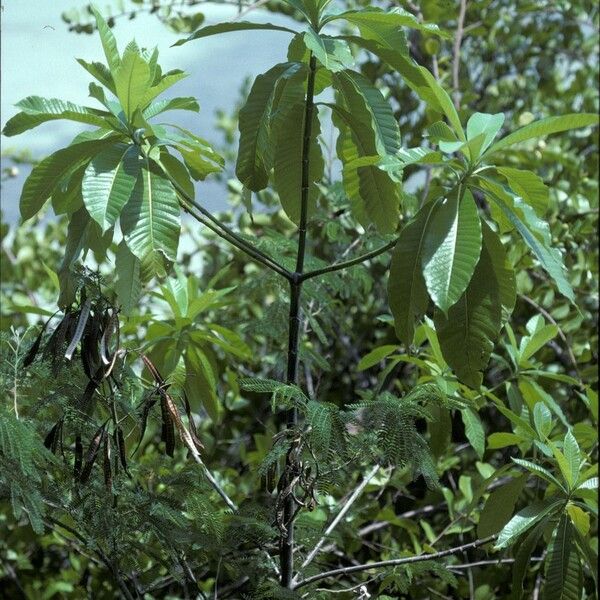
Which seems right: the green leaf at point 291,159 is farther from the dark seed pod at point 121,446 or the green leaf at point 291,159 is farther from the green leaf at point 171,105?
the dark seed pod at point 121,446

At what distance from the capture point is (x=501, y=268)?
1.46 m

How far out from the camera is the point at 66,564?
318 cm

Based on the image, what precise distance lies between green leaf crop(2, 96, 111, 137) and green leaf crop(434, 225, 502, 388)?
1.85ft

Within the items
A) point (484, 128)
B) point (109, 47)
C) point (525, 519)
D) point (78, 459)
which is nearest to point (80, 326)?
point (78, 459)

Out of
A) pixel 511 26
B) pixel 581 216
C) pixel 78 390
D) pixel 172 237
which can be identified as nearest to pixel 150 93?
pixel 172 237

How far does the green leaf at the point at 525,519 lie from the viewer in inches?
62.6

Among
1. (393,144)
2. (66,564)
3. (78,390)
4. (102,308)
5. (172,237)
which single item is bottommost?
(66,564)

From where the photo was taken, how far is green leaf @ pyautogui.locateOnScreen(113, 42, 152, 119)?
1.51m

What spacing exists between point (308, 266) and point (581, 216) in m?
1.07

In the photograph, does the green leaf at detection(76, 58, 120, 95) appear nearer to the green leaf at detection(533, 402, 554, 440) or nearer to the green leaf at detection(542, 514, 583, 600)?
the green leaf at detection(533, 402, 554, 440)

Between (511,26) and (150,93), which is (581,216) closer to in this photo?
(511,26)

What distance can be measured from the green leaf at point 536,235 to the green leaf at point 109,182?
496mm

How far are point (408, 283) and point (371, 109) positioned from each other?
27cm

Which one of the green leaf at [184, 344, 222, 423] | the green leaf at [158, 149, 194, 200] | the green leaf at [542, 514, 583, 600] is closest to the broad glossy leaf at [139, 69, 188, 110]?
the green leaf at [158, 149, 194, 200]
